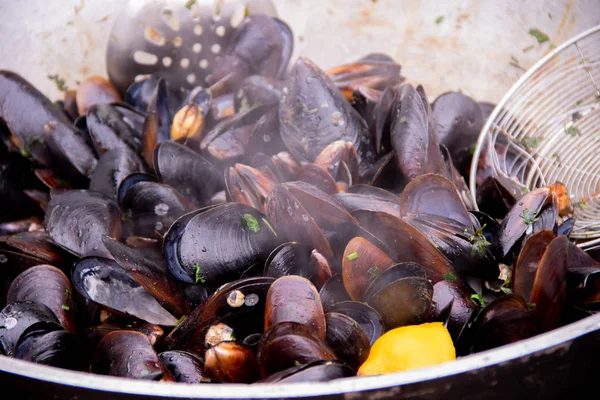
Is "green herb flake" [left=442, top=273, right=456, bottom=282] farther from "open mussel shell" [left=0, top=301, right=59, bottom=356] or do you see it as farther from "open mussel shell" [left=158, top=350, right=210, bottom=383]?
"open mussel shell" [left=0, top=301, right=59, bottom=356]

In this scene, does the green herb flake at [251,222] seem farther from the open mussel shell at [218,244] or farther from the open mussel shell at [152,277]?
the open mussel shell at [152,277]

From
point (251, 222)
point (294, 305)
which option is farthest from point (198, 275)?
point (294, 305)

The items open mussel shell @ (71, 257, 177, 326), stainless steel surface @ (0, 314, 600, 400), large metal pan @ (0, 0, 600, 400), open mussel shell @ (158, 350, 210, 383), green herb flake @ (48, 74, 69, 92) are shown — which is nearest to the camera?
stainless steel surface @ (0, 314, 600, 400)

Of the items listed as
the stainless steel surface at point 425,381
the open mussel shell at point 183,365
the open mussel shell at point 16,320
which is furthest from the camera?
the open mussel shell at point 16,320

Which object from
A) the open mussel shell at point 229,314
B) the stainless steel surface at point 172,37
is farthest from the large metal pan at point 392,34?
the open mussel shell at point 229,314

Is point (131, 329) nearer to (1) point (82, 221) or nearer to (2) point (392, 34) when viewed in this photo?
(1) point (82, 221)

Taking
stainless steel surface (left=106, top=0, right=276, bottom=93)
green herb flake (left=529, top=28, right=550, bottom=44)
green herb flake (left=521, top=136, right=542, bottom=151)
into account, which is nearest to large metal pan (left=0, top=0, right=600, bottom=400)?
green herb flake (left=529, top=28, right=550, bottom=44)
